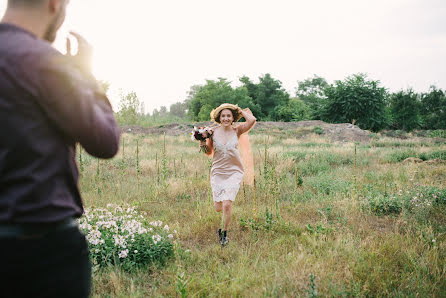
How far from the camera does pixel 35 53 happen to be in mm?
→ 1100

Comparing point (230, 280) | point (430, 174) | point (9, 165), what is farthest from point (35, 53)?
point (430, 174)

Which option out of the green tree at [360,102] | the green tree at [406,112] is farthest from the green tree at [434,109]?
the green tree at [360,102]

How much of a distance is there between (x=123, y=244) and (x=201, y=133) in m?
2.09

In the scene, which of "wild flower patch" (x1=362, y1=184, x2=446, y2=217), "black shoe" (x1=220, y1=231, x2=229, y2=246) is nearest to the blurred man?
"black shoe" (x1=220, y1=231, x2=229, y2=246)

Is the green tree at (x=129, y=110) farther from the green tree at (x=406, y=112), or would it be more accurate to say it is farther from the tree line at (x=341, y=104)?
the green tree at (x=406, y=112)

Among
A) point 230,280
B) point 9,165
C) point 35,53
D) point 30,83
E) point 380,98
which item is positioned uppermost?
point 380,98

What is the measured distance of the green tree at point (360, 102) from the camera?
116ft

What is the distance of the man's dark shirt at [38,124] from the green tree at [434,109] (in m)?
49.5

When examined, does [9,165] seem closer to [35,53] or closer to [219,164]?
[35,53]

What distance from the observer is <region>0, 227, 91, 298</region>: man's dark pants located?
107 cm

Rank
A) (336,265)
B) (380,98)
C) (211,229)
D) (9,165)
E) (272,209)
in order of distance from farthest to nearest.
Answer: (380,98) < (272,209) < (211,229) < (336,265) < (9,165)

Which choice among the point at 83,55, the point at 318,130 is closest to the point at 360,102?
the point at 318,130

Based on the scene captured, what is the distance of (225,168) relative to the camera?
208 inches

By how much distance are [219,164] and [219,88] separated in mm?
46386
